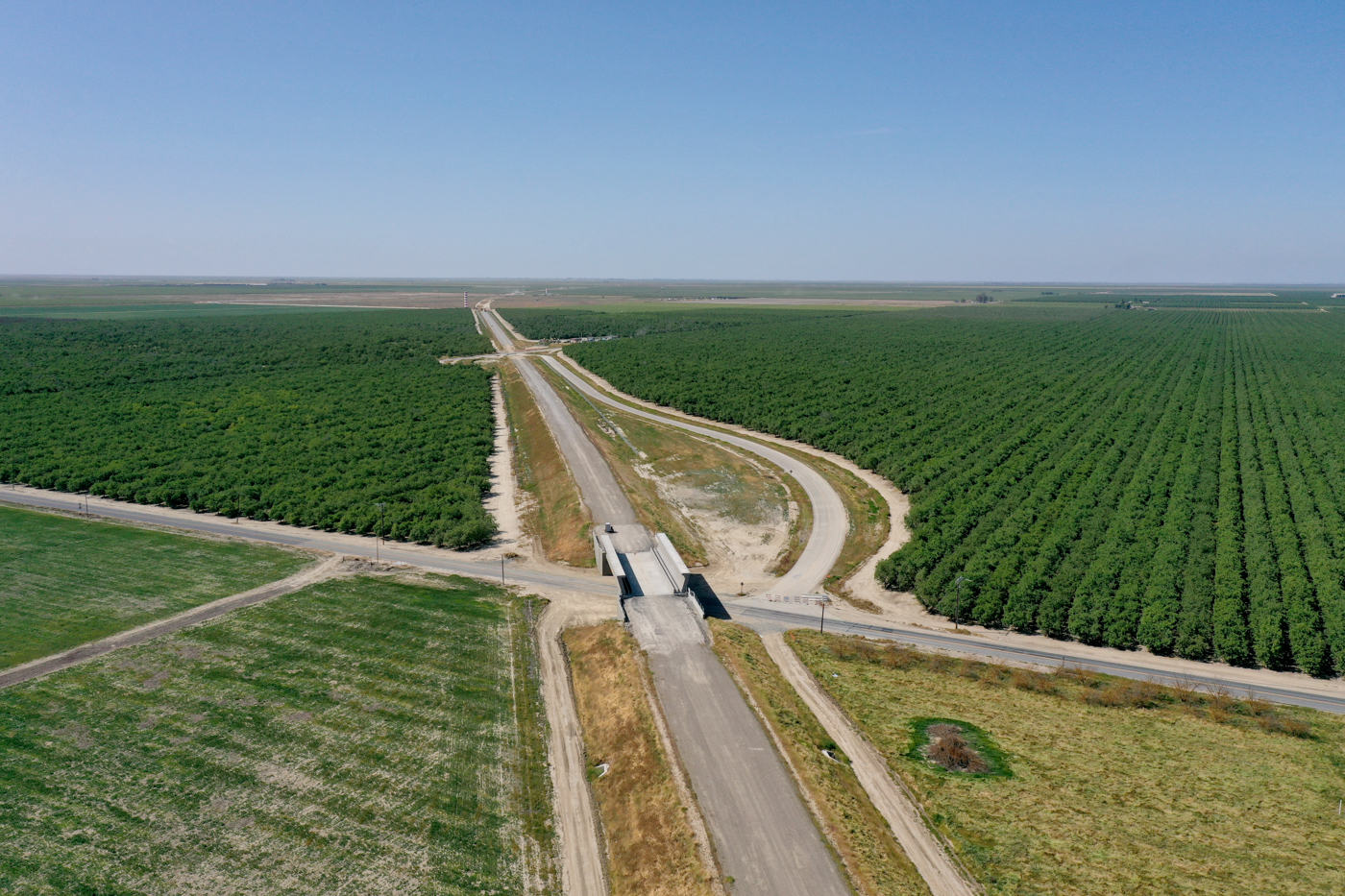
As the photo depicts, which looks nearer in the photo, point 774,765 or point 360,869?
point 360,869

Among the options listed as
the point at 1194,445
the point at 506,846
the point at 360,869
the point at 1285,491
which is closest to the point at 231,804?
the point at 360,869

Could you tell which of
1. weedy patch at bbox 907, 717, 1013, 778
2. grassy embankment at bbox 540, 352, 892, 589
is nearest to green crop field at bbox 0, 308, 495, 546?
grassy embankment at bbox 540, 352, 892, 589

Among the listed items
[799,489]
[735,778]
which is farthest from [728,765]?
[799,489]

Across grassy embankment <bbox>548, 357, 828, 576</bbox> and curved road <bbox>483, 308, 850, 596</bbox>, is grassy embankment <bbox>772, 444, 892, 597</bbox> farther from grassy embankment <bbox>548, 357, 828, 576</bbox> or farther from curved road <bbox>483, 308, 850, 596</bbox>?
grassy embankment <bbox>548, 357, 828, 576</bbox>

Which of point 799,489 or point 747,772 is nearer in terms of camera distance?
point 747,772

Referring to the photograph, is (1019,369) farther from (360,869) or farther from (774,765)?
(360,869)

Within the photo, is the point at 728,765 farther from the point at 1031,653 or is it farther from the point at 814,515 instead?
the point at 814,515

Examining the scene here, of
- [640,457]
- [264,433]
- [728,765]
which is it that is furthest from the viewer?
[264,433]
